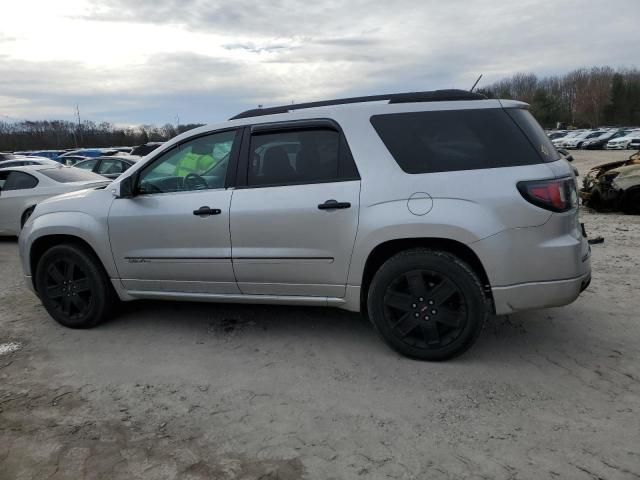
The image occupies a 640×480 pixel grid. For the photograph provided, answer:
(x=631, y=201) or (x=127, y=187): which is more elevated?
(x=127, y=187)

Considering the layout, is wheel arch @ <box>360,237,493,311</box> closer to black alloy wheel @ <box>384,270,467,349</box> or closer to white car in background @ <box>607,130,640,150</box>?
black alloy wheel @ <box>384,270,467,349</box>

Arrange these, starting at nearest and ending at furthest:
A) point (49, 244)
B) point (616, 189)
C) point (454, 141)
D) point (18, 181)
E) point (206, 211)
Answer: point (454, 141) < point (206, 211) < point (49, 244) < point (18, 181) < point (616, 189)

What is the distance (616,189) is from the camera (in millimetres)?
9992

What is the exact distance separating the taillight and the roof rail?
800 mm

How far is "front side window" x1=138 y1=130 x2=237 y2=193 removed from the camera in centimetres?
423

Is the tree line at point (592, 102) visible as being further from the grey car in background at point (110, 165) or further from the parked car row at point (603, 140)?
the grey car in background at point (110, 165)

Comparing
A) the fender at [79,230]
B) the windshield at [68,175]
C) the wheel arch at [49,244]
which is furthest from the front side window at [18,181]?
the fender at [79,230]

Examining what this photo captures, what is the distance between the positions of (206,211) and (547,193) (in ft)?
8.04

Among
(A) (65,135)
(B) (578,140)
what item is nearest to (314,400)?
(B) (578,140)

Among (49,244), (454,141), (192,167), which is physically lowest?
(49,244)

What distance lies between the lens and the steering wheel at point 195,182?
4.25 m

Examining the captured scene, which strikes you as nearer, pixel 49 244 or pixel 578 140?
pixel 49 244

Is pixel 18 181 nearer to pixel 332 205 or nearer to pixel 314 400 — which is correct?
pixel 332 205

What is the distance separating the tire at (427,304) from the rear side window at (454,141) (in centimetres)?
63
